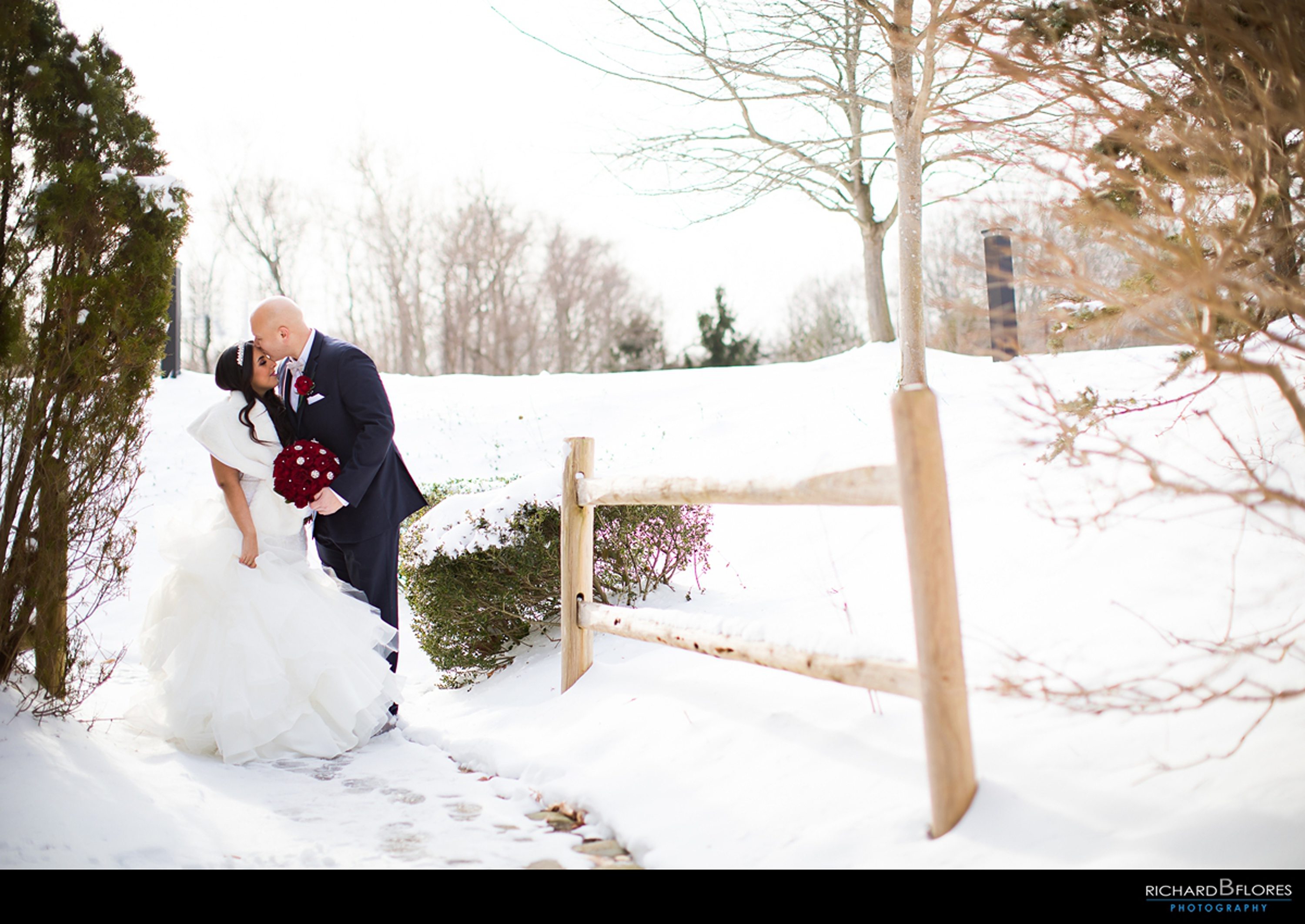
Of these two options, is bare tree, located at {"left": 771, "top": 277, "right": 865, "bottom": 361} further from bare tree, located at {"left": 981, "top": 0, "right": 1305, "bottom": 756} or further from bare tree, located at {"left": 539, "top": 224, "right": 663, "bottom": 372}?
bare tree, located at {"left": 981, "top": 0, "right": 1305, "bottom": 756}

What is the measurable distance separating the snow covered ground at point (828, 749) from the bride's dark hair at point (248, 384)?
1.59m

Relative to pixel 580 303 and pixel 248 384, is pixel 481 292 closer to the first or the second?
pixel 580 303

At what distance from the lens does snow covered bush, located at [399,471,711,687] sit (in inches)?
192

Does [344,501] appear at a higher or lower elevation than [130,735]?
higher

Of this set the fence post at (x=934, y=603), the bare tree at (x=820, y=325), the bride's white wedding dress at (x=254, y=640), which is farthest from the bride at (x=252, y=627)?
the bare tree at (x=820, y=325)

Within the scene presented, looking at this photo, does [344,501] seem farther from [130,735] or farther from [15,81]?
[15,81]

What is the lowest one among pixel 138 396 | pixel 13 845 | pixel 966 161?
pixel 13 845

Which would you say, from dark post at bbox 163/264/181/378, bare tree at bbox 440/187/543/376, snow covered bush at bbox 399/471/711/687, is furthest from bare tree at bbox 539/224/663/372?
snow covered bush at bbox 399/471/711/687

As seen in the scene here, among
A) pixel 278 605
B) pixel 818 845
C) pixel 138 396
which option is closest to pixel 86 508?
Result: pixel 138 396

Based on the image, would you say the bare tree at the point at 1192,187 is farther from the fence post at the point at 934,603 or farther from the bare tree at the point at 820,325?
the bare tree at the point at 820,325

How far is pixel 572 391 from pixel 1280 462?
10.7 metres

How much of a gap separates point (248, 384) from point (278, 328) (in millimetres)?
330

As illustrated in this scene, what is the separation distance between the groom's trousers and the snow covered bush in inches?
13.5

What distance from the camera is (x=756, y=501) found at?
10.3ft
